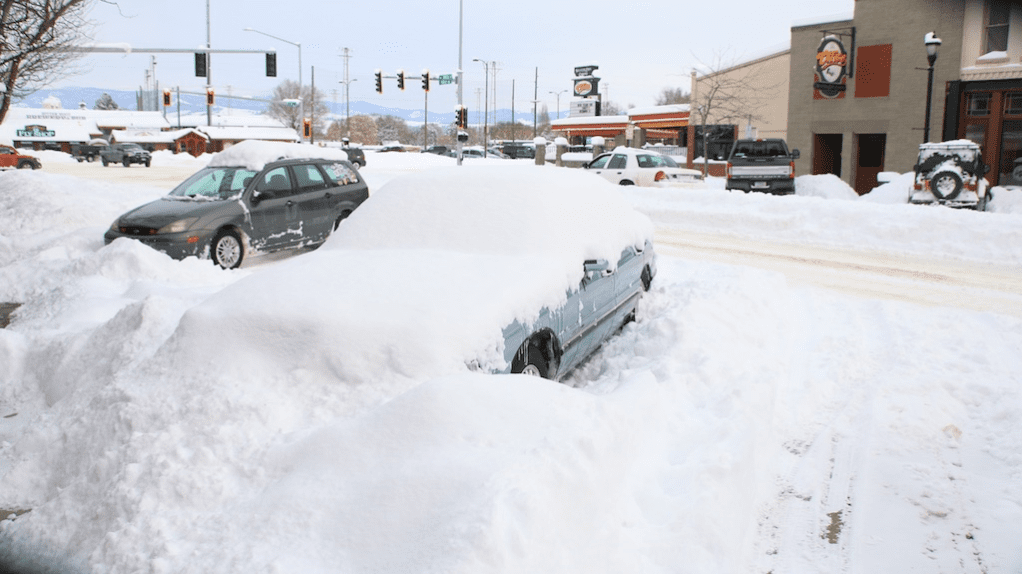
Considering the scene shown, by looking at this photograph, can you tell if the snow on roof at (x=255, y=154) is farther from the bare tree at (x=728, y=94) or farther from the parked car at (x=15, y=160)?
the parked car at (x=15, y=160)

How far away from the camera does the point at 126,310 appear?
6027 millimetres

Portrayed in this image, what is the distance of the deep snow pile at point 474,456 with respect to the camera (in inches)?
135

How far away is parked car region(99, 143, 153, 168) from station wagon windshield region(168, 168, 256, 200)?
39656 millimetres

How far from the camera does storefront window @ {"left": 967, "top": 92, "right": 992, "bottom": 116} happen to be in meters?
25.0

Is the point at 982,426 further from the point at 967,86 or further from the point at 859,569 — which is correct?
the point at 967,86

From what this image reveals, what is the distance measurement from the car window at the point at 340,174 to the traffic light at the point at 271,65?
2304cm

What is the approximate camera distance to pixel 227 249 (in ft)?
36.1

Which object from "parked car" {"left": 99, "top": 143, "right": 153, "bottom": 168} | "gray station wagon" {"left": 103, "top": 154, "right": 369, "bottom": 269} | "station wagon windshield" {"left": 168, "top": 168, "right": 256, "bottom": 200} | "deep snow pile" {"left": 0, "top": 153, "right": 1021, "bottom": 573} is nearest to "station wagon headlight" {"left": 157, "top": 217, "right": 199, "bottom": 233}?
"gray station wagon" {"left": 103, "top": 154, "right": 369, "bottom": 269}

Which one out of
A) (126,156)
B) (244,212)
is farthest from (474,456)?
(126,156)

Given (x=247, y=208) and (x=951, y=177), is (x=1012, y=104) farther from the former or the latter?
(x=247, y=208)

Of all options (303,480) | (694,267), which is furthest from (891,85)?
(303,480)

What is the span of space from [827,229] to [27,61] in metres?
19.9

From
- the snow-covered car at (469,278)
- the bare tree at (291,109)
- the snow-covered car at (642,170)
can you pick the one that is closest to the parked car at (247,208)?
the snow-covered car at (469,278)

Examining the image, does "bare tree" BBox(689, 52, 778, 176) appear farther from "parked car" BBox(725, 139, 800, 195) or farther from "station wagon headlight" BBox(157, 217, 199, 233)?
"station wagon headlight" BBox(157, 217, 199, 233)
